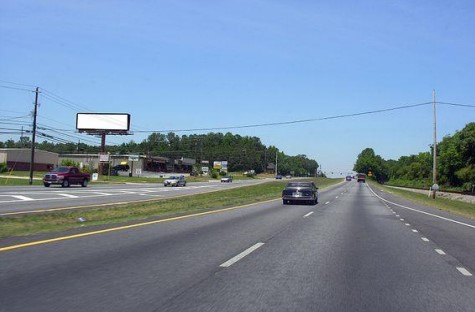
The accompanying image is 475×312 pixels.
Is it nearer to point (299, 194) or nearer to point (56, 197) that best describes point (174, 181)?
point (56, 197)

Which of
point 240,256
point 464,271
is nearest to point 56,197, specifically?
point 240,256

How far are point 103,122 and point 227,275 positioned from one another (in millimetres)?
95525

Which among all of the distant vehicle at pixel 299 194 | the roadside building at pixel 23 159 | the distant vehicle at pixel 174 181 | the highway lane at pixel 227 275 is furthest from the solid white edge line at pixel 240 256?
the roadside building at pixel 23 159

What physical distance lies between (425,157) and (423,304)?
542 feet

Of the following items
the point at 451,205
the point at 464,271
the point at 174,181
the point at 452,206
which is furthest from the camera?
the point at 174,181

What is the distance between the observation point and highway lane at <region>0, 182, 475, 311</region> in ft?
21.1

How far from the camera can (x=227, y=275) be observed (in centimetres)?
825

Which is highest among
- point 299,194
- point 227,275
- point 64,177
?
point 64,177

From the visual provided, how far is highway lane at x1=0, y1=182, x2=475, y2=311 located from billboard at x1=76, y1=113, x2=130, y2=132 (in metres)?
88.7

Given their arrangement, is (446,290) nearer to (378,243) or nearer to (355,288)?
(355,288)

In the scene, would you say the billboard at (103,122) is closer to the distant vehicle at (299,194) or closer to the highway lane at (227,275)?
the distant vehicle at (299,194)

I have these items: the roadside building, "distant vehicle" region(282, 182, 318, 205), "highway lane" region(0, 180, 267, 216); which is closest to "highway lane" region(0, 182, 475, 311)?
"highway lane" region(0, 180, 267, 216)

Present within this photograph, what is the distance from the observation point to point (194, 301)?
645 cm

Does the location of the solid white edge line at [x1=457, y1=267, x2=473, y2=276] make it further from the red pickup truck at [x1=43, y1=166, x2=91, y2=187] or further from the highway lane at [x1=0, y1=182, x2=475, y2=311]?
the red pickup truck at [x1=43, y1=166, x2=91, y2=187]
